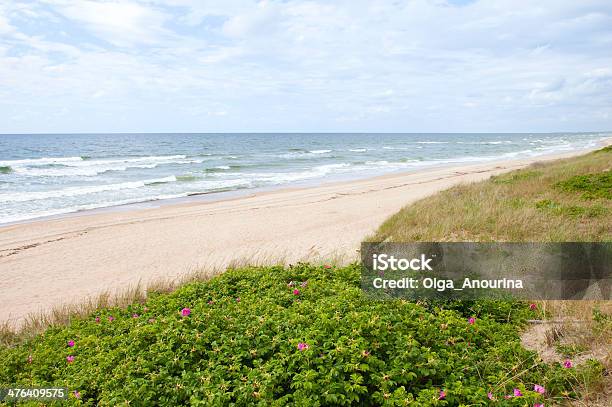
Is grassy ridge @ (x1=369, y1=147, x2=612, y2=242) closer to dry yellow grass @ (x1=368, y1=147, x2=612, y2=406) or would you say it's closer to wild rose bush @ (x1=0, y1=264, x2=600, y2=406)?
dry yellow grass @ (x1=368, y1=147, x2=612, y2=406)

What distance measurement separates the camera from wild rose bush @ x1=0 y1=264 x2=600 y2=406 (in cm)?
352

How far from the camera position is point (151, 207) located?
22344 millimetres

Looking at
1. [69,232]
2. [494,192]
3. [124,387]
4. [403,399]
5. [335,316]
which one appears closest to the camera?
[403,399]

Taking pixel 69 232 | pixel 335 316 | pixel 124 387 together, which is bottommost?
pixel 69 232

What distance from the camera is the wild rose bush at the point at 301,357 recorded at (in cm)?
352

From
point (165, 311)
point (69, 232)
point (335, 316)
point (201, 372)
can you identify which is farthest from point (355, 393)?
point (69, 232)

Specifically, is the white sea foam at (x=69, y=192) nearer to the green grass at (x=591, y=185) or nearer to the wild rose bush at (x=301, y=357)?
the wild rose bush at (x=301, y=357)

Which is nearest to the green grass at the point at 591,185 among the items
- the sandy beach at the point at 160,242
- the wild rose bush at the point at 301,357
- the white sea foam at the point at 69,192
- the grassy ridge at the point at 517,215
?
the grassy ridge at the point at 517,215

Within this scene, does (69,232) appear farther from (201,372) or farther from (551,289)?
(551,289)

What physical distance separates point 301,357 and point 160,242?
1164cm

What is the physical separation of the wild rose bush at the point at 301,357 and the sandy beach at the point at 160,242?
3090mm

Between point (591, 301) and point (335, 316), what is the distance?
353 cm

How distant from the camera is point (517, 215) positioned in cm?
892

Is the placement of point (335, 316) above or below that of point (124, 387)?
above
